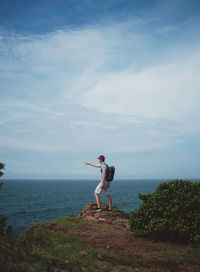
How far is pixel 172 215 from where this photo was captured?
8914mm

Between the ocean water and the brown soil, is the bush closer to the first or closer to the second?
the brown soil

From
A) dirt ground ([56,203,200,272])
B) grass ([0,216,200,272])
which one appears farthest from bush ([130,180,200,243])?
grass ([0,216,200,272])

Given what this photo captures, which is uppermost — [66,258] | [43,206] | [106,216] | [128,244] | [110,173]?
[110,173]

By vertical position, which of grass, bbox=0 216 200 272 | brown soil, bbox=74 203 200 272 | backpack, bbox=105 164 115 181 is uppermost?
backpack, bbox=105 164 115 181

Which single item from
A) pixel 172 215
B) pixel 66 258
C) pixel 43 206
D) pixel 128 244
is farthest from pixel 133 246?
pixel 43 206

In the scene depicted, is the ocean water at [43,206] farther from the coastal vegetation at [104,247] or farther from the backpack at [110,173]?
the backpack at [110,173]

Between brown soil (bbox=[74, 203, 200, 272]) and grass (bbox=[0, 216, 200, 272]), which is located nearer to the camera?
grass (bbox=[0, 216, 200, 272])

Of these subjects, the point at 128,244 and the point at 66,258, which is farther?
the point at 128,244

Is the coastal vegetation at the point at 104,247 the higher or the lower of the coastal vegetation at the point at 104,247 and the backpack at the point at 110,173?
the lower

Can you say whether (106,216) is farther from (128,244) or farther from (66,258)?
(66,258)

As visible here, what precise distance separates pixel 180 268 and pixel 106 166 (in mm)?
7563

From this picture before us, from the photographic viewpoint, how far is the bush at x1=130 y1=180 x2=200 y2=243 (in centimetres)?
866

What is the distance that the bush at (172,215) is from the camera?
8.66 metres

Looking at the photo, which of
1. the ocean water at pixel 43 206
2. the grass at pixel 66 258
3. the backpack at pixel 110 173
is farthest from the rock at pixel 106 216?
the ocean water at pixel 43 206
